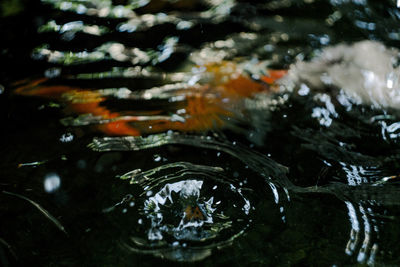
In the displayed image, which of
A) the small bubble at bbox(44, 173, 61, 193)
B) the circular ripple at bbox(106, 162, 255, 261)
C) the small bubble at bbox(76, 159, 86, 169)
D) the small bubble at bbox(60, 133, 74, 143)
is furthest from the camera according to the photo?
the small bubble at bbox(60, 133, 74, 143)

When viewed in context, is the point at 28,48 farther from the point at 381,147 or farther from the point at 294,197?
the point at 381,147

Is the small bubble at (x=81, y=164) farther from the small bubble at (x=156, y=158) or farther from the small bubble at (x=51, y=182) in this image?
the small bubble at (x=156, y=158)

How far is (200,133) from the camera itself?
1953 mm

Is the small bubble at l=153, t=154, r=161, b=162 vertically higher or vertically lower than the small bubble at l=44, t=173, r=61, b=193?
lower

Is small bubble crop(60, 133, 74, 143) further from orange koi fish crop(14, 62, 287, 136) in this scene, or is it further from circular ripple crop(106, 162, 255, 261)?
circular ripple crop(106, 162, 255, 261)

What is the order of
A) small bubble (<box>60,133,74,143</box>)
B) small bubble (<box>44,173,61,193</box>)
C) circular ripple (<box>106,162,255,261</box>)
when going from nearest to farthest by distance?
circular ripple (<box>106,162,255,261</box>) < small bubble (<box>44,173,61,193</box>) < small bubble (<box>60,133,74,143</box>)

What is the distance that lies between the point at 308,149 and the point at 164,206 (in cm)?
73

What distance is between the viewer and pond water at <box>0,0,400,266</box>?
4.74 ft

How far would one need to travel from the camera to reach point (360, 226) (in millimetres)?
1495

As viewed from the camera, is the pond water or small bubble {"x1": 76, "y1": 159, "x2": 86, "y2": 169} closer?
the pond water

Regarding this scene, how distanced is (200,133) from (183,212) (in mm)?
527

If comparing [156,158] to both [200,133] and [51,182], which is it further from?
[51,182]

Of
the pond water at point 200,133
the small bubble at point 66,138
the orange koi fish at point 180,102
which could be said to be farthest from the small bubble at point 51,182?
the orange koi fish at point 180,102

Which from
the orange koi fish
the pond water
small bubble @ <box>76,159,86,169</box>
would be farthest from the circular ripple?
the orange koi fish
